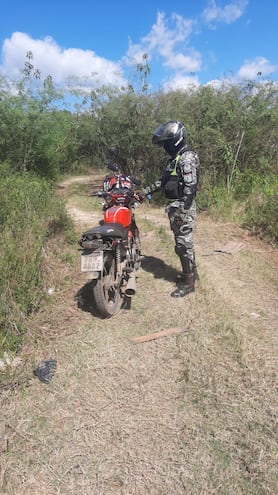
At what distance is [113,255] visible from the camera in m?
3.91

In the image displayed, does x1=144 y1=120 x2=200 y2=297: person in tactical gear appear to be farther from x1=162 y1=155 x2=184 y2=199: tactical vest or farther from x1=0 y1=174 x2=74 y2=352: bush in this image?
x1=0 y1=174 x2=74 y2=352: bush

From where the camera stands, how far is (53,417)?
2.41 meters

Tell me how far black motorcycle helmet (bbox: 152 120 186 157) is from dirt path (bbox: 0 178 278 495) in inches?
71.5

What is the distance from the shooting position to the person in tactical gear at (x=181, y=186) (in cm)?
384

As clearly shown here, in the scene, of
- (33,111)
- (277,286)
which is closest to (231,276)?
(277,286)

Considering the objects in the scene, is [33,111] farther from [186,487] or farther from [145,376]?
[186,487]

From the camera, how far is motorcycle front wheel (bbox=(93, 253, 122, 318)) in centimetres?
345

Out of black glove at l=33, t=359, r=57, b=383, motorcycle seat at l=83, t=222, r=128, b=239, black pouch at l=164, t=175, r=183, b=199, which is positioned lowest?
black glove at l=33, t=359, r=57, b=383

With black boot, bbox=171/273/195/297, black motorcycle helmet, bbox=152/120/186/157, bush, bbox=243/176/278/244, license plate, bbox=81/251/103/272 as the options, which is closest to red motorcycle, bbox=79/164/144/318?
license plate, bbox=81/251/103/272

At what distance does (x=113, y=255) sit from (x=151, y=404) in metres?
1.81

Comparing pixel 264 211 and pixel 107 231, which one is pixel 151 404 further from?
pixel 264 211

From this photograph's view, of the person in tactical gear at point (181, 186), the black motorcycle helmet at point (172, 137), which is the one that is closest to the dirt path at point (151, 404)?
the person in tactical gear at point (181, 186)

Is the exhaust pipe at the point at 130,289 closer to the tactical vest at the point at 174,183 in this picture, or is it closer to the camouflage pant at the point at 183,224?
the camouflage pant at the point at 183,224

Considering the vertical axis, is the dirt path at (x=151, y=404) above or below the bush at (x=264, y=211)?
below
